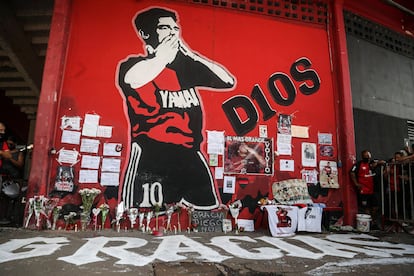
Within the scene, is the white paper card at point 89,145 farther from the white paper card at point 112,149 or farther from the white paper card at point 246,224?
the white paper card at point 246,224

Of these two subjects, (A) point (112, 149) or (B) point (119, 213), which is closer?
(B) point (119, 213)

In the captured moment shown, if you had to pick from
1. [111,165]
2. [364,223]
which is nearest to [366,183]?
[364,223]

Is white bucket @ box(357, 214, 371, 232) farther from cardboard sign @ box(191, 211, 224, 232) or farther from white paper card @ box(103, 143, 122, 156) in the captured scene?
white paper card @ box(103, 143, 122, 156)

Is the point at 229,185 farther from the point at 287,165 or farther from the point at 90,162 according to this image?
the point at 90,162

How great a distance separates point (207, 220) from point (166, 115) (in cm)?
223

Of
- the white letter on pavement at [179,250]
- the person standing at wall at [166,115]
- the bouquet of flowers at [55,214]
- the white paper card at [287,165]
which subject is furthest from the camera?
the white paper card at [287,165]

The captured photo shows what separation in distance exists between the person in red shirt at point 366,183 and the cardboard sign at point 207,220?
3.17 metres

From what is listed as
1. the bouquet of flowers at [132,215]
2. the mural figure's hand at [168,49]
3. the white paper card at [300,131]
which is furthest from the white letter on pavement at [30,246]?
the white paper card at [300,131]

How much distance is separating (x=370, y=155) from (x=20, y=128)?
1419 cm

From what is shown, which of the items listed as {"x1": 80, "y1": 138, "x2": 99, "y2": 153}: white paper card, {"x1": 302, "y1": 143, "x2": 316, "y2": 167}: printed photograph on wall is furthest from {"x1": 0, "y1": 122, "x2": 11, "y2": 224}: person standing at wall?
{"x1": 302, "y1": 143, "x2": 316, "y2": 167}: printed photograph on wall

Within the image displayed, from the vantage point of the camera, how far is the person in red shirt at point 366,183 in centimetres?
668

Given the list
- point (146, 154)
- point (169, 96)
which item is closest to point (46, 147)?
point (146, 154)

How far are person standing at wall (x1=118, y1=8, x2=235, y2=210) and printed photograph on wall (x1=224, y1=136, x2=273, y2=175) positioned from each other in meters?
0.55

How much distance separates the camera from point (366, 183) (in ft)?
21.9
